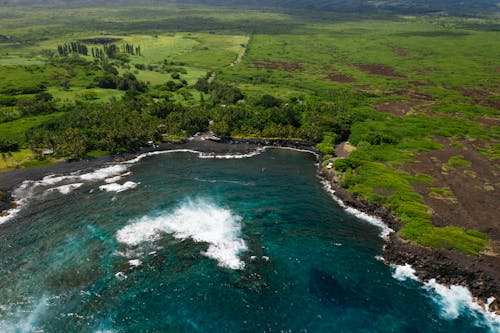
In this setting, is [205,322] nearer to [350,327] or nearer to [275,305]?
[275,305]

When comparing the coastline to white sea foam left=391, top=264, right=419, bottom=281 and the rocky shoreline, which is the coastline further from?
white sea foam left=391, top=264, right=419, bottom=281

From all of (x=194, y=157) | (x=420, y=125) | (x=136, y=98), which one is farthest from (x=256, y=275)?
(x=136, y=98)

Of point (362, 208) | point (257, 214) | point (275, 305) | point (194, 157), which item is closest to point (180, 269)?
point (275, 305)

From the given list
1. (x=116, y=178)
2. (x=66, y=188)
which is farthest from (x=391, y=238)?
(x=66, y=188)

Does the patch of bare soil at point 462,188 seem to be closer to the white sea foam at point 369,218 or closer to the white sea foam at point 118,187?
the white sea foam at point 369,218

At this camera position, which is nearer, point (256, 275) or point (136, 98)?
point (256, 275)

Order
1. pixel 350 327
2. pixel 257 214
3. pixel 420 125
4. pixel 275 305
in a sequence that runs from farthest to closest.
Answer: pixel 420 125 → pixel 257 214 → pixel 275 305 → pixel 350 327

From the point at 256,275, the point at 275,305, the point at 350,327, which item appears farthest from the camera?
the point at 256,275
